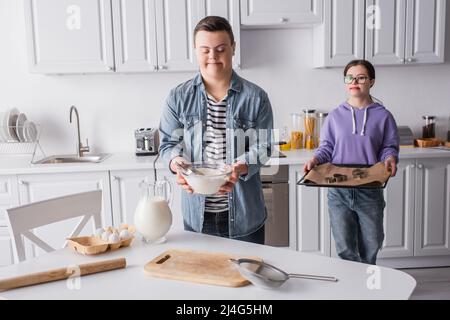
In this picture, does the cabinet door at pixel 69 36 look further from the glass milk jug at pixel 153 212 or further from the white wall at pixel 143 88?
the glass milk jug at pixel 153 212

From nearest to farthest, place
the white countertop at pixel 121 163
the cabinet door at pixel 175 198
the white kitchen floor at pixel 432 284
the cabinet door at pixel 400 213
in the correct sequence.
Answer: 1. the white kitchen floor at pixel 432 284
2. the white countertop at pixel 121 163
3. the cabinet door at pixel 175 198
4. the cabinet door at pixel 400 213

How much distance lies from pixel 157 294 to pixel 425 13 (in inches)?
117

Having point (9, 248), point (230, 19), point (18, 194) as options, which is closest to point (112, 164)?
point (18, 194)

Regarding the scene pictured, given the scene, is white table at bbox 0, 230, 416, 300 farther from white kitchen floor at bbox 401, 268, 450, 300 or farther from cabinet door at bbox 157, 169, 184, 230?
white kitchen floor at bbox 401, 268, 450, 300

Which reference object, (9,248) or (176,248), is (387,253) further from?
(9,248)

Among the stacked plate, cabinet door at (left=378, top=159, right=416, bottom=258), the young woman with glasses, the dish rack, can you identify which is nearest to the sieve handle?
the young woman with glasses

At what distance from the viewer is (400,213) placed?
339 centimetres

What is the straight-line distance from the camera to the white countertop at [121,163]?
123 inches

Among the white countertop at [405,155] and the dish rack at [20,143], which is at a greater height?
the dish rack at [20,143]

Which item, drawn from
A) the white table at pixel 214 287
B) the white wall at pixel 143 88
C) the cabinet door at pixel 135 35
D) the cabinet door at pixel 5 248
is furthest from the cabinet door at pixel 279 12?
the white table at pixel 214 287

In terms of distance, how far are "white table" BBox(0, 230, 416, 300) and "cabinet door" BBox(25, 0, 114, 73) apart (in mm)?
2045

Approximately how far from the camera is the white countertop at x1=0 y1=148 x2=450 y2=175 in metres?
3.12

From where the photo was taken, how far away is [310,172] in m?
2.29

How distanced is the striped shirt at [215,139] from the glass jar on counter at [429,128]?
7.56 ft
